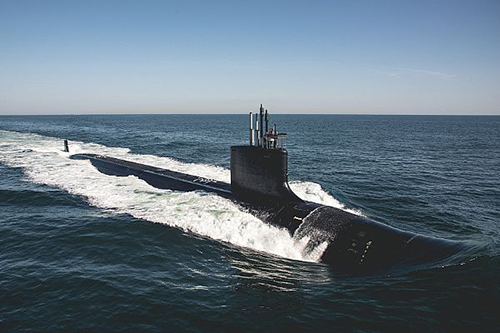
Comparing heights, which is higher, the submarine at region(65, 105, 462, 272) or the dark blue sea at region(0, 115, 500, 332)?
the submarine at region(65, 105, 462, 272)

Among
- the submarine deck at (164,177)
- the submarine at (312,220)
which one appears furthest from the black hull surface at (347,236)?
the submarine deck at (164,177)

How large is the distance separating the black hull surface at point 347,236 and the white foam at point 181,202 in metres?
0.48

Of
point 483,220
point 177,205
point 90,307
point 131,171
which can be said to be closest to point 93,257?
point 90,307

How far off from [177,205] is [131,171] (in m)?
10.1

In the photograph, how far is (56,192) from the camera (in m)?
22.2

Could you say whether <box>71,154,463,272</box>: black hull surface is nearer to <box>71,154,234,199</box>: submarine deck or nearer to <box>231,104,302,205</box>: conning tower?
<box>231,104,302,205</box>: conning tower

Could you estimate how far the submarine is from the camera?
1197 centimetres

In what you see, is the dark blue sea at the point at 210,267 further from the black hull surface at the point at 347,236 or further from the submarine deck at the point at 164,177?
the submarine deck at the point at 164,177

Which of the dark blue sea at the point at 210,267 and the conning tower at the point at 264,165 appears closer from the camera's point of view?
the dark blue sea at the point at 210,267

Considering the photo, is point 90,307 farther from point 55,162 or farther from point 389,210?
point 55,162

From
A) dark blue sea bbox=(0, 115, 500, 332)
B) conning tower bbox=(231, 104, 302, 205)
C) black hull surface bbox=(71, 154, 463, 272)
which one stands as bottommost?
dark blue sea bbox=(0, 115, 500, 332)

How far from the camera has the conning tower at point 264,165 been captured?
51.3ft

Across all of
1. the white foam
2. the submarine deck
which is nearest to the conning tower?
the white foam

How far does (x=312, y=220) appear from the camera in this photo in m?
14.8
